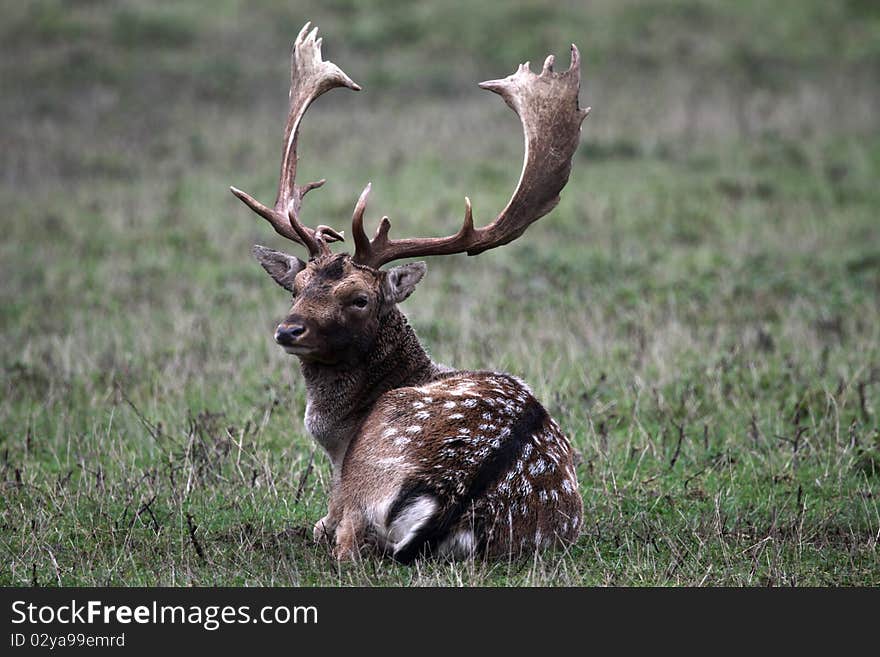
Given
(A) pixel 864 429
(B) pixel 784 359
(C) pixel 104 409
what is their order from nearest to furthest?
(A) pixel 864 429 < (C) pixel 104 409 < (B) pixel 784 359

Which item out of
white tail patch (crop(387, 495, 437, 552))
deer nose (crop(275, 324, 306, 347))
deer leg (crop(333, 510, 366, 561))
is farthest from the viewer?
deer nose (crop(275, 324, 306, 347))

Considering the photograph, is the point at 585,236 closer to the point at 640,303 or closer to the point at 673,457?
the point at 640,303

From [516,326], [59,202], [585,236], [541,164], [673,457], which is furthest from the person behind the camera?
[59,202]

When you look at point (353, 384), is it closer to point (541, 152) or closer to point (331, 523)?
point (331, 523)

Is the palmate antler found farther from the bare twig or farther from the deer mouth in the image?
the bare twig

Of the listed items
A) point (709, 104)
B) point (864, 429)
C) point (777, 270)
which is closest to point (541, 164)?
point (864, 429)

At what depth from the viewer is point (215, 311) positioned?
470 inches

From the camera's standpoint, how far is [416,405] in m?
6.11

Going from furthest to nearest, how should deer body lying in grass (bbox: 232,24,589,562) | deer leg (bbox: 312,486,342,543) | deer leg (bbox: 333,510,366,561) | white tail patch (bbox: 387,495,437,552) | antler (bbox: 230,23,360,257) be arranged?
antler (bbox: 230,23,360,257) < deer leg (bbox: 312,486,342,543) < deer leg (bbox: 333,510,366,561) < deer body lying in grass (bbox: 232,24,589,562) < white tail patch (bbox: 387,495,437,552)

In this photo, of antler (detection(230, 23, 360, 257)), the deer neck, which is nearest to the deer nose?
the deer neck

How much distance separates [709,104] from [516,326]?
1084 centimetres

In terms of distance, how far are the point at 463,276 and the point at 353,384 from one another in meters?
6.74

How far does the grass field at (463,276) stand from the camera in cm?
668

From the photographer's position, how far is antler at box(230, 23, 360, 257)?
681cm
